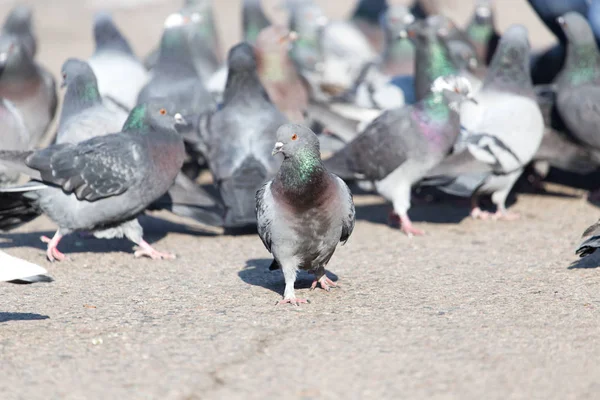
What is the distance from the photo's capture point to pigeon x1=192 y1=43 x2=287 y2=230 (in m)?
7.08

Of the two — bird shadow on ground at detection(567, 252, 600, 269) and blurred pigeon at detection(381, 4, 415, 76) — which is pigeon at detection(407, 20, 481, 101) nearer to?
blurred pigeon at detection(381, 4, 415, 76)

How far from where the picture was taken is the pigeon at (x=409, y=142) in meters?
7.28

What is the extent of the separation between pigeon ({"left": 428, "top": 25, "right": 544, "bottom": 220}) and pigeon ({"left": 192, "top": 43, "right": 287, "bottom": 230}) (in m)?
1.41

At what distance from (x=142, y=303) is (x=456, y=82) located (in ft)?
11.2

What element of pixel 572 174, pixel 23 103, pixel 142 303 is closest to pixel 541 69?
pixel 572 174

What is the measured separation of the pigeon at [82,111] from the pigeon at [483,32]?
5079 mm

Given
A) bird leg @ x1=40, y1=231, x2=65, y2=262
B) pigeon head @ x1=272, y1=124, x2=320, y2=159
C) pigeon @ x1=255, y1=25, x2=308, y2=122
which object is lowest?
bird leg @ x1=40, y1=231, x2=65, y2=262

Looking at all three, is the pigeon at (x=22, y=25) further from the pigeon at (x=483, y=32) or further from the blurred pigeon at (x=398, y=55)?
the pigeon at (x=483, y=32)

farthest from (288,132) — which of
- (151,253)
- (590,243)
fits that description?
(151,253)

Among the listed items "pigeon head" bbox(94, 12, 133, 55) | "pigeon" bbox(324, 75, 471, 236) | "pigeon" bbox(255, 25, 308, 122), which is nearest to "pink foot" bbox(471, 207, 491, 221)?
"pigeon" bbox(324, 75, 471, 236)

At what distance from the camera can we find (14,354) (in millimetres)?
4223

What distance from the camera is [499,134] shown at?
7.70 metres

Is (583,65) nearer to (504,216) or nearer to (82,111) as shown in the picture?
(504,216)

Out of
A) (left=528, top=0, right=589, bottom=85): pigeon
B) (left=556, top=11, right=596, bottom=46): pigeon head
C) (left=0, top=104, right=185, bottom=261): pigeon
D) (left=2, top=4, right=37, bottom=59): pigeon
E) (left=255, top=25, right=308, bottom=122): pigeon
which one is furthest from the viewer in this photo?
(left=2, top=4, right=37, bottom=59): pigeon
